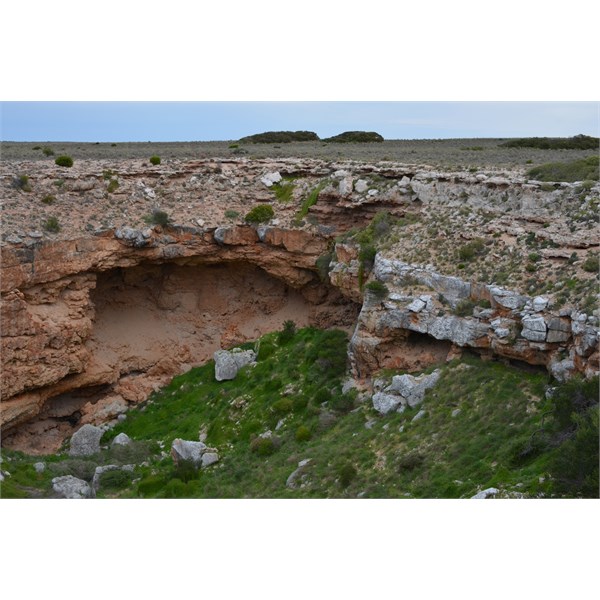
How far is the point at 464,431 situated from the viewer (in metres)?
22.4

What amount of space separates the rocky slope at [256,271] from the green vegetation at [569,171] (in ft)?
5.67

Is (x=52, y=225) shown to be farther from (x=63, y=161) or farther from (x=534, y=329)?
(x=534, y=329)

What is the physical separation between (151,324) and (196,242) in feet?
20.2

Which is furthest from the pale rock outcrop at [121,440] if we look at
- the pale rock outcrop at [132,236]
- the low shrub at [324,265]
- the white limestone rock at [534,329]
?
the white limestone rock at [534,329]

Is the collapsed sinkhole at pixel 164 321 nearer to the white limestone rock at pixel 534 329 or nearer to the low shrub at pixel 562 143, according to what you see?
the white limestone rock at pixel 534 329

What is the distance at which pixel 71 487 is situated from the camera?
87.8ft

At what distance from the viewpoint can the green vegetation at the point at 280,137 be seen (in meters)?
66.1

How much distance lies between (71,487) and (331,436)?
10.7 m

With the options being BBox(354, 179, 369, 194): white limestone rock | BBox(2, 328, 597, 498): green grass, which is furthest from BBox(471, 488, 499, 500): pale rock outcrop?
BBox(354, 179, 369, 194): white limestone rock

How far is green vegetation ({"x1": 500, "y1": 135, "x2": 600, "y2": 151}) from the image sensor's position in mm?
54069

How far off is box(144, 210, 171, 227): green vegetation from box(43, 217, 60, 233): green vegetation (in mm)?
4663

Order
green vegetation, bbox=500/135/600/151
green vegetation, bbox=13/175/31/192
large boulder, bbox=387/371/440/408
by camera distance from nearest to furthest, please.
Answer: large boulder, bbox=387/371/440/408 < green vegetation, bbox=13/175/31/192 < green vegetation, bbox=500/135/600/151

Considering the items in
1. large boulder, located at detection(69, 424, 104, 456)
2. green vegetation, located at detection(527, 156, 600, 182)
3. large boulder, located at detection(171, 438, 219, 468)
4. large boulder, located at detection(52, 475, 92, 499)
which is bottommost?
large boulder, located at detection(69, 424, 104, 456)

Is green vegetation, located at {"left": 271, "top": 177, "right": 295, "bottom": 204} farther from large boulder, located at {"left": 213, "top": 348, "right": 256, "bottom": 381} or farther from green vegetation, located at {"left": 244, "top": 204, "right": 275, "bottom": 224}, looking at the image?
large boulder, located at {"left": 213, "top": 348, "right": 256, "bottom": 381}
